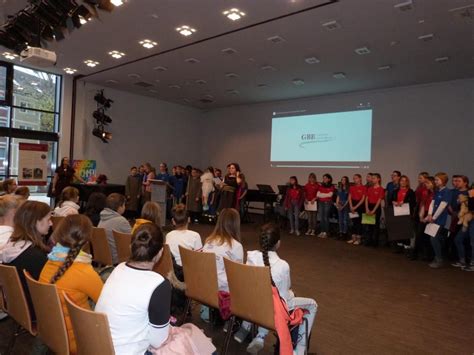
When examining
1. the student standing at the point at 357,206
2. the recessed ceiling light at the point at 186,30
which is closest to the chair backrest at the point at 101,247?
the recessed ceiling light at the point at 186,30

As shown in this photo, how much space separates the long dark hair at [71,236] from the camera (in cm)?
195

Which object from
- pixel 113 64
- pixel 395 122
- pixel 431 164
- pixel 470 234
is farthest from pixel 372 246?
pixel 113 64

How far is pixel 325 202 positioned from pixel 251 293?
6457mm

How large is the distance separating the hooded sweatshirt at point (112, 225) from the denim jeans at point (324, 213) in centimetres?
562

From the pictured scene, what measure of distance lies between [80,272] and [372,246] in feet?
21.8

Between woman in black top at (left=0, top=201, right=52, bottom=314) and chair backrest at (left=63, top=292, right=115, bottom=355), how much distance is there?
0.82 metres

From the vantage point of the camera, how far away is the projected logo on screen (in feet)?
34.8

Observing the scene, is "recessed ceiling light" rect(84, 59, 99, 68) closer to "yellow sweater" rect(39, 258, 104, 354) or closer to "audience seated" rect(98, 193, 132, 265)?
"audience seated" rect(98, 193, 132, 265)

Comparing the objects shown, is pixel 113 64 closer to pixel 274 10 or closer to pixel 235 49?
pixel 235 49

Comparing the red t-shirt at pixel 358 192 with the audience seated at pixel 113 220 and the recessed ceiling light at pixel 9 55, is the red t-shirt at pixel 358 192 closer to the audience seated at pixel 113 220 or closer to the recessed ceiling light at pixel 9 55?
the audience seated at pixel 113 220

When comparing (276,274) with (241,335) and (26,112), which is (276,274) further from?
(26,112)

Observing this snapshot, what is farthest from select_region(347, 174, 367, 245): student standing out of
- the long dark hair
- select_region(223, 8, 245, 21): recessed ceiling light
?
the long dark hair

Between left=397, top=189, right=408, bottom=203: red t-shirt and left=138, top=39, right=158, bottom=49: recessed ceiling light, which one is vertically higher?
left=138, top=39, right=158, bottom=49: recessed ceiling light

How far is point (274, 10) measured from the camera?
18.5 feet
